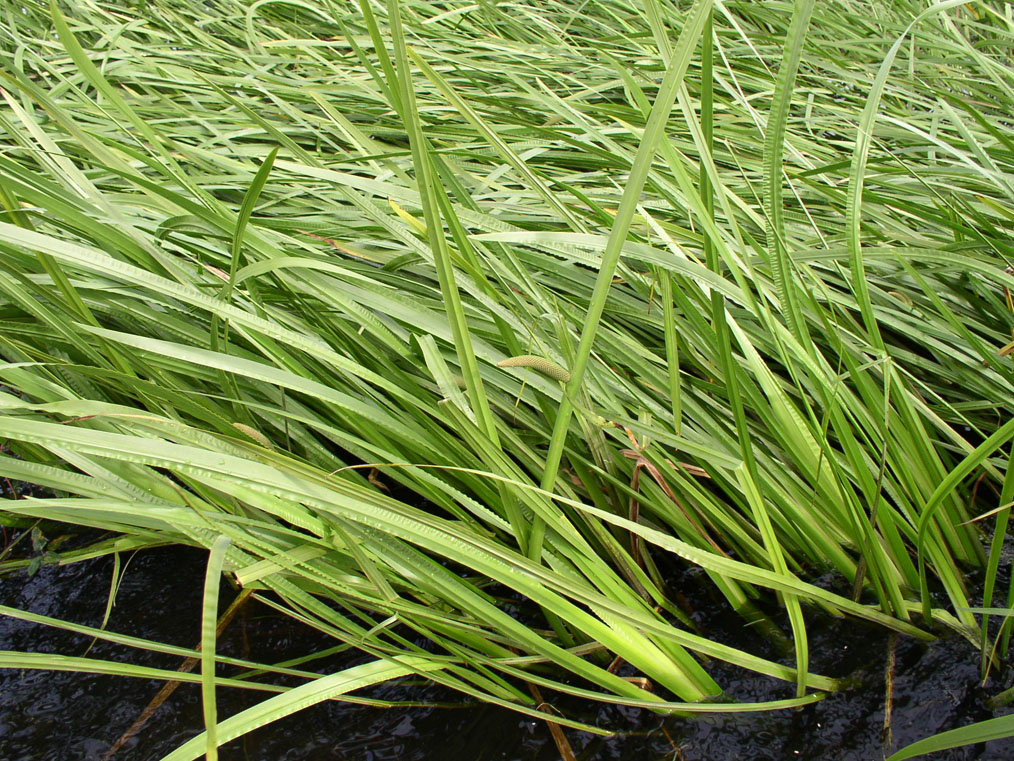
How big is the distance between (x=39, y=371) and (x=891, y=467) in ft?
4.83

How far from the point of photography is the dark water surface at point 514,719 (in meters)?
1.02

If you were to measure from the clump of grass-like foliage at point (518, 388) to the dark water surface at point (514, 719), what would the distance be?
51mm

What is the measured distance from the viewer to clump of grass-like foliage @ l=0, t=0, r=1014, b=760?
907 millimetres

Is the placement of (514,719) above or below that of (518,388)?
below

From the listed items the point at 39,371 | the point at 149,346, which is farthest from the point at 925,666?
the point at 39,371

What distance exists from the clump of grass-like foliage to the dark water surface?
5 centimetres

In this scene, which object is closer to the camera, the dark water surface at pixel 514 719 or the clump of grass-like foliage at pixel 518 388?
the clump of grass-like foliage at pixel 518 388

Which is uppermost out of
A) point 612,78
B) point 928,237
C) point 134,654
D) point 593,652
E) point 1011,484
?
point 612,78

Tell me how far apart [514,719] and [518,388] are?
1.77ft

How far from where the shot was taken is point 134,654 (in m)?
1.20

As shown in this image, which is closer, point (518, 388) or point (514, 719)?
point (514, 719)

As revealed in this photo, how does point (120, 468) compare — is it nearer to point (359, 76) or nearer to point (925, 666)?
point (925, 666)

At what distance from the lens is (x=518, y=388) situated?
1284 millimetres

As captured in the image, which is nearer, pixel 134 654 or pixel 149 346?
pixel 149 346
